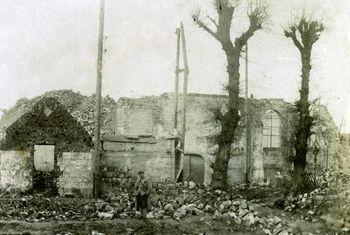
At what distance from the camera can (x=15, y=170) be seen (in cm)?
1773

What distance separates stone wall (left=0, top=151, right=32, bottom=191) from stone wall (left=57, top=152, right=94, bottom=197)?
1268 mm

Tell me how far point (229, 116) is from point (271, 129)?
1231cm

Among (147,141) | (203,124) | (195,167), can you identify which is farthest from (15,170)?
(203,124)

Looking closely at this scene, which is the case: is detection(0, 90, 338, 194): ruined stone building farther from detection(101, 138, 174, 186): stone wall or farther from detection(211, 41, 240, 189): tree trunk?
detection(211, 41, 240, 189): tree trunk

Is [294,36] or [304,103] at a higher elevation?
[294,36]

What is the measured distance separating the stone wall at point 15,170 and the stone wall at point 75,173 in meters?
1.27

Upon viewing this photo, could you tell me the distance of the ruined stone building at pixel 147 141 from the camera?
1806cm

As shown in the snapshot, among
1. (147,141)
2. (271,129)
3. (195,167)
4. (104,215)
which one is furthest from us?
(271,129)

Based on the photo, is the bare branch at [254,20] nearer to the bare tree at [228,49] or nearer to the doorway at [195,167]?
the bare tree at [228,49]

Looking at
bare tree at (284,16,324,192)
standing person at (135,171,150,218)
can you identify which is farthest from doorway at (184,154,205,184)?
standing person at (135,171,150,218)

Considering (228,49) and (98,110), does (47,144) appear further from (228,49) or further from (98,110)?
(228,49)

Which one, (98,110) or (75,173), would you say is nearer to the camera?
(98,110)

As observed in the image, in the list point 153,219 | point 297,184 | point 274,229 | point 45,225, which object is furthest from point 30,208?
point 297,184

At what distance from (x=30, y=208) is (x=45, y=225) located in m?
2.99
